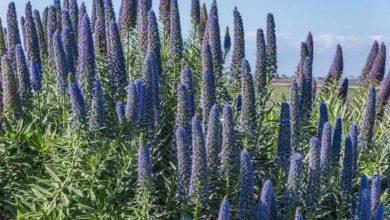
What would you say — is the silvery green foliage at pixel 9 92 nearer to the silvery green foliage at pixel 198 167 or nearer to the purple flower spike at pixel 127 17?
the purple flower spike at pixel 127 17

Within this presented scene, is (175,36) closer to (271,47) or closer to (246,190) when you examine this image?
(271,47)

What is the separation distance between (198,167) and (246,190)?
49 cm

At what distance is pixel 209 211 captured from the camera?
5.89 meters

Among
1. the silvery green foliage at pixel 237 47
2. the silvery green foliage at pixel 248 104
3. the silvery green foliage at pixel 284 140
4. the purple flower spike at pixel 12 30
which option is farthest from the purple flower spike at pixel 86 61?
the purple flower spike at pixel 12 30

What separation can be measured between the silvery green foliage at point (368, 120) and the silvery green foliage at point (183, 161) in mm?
2766

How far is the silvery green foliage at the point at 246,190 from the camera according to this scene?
527 centimetres

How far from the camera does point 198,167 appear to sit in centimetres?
523

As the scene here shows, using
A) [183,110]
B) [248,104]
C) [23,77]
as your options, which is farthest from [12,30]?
[248,104]

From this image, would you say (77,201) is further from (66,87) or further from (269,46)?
(269,46)

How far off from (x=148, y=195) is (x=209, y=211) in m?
0.72

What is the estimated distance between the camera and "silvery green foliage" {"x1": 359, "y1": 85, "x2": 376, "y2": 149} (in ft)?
24.4

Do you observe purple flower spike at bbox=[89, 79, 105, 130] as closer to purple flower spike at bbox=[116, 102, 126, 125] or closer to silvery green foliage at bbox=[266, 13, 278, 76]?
purple flower spike at bbox=[116, 102, 126, 125]

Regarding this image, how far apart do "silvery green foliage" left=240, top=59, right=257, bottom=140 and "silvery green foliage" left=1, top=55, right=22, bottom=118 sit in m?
2.66

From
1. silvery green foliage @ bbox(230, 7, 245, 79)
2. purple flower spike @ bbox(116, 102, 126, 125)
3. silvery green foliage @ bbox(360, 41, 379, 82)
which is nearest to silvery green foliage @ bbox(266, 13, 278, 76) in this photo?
silvery green foliage @ bbox(230, 7, 245, 79)
